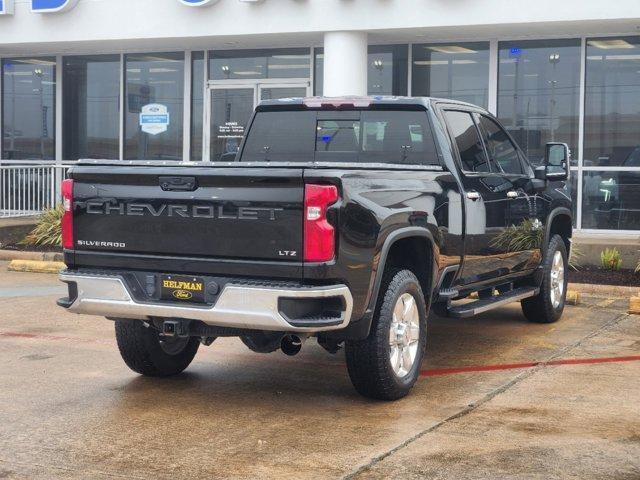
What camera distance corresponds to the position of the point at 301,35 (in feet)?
54.7

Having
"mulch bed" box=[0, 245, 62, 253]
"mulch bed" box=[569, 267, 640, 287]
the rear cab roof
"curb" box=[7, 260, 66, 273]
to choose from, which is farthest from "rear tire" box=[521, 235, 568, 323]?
"mulch bed" box=[0, 245, 62, 253]

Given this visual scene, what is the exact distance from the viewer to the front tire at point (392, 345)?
644 cm

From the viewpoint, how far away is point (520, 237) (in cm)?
890

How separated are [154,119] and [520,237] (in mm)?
11349

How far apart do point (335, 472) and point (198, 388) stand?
7.12ft

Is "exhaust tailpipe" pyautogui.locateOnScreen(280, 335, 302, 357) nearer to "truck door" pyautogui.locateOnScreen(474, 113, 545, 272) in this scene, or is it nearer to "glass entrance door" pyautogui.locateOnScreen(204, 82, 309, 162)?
"truck door" pyautogui.locateOnScreen(474, 113, 545, 272)

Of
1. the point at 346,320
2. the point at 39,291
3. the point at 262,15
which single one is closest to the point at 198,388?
the point at 346,320

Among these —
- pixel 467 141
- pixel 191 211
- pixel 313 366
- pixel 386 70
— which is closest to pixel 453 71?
pixel 386 70

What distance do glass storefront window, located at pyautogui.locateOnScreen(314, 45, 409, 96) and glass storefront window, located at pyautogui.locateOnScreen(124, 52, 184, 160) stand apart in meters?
3.58

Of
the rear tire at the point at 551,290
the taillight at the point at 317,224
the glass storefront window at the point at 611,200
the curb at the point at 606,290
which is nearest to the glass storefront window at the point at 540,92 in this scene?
the glass storefront window at the point at 611,200

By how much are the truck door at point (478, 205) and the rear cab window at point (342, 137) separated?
317 millimetres

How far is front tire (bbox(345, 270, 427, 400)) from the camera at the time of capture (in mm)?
6441

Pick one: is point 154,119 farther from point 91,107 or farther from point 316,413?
point 316,413

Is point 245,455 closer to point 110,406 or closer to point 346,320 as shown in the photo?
point 346,320
